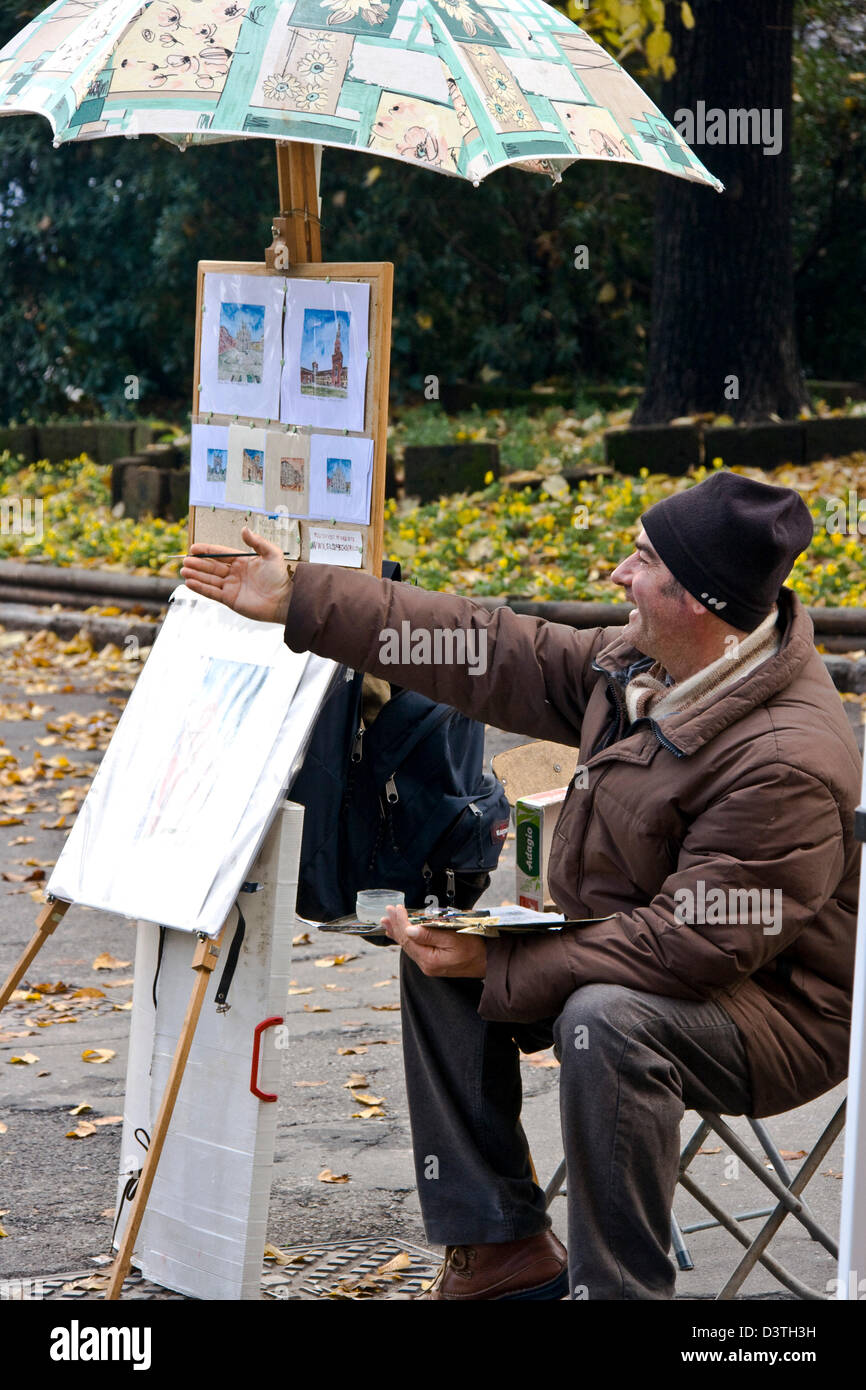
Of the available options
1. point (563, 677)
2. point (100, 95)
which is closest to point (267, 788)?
point (563, 677)

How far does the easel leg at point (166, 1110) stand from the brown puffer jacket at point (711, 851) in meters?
0.52

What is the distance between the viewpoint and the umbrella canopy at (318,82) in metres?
2.94

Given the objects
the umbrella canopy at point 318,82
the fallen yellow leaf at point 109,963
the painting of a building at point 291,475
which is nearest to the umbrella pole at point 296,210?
the umbrella canopy at point 318,82

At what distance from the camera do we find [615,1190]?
2.71 meters

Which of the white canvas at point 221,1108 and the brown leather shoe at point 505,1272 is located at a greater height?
the white canvas at point 221,1108

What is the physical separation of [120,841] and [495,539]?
6.78 meters

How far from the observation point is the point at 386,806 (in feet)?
11.4

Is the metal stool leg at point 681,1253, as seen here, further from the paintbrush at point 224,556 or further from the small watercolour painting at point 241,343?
the small watercolour painting at point 241,343

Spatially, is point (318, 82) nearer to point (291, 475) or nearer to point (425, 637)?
point (291, 475)

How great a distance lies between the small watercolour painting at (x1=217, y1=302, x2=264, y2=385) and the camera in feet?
11.3

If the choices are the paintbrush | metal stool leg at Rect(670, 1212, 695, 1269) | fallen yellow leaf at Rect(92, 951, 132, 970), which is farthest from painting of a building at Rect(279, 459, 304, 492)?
fallen yellow leaf at Rect(92, 951, 132, 970)

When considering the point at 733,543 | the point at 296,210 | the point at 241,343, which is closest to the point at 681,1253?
the point at 733,543

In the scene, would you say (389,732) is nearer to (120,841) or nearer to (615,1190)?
(120,841)

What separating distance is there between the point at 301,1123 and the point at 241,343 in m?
1.91
